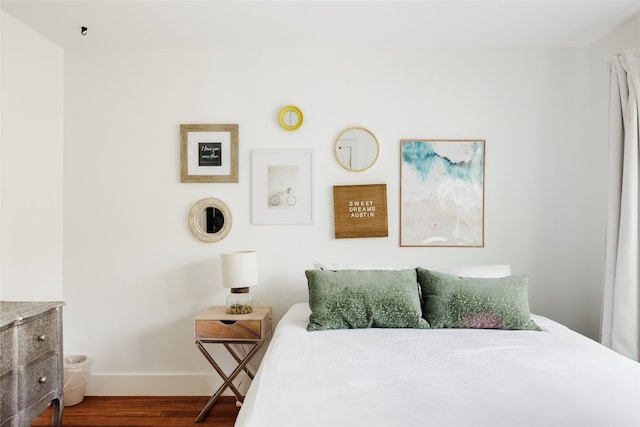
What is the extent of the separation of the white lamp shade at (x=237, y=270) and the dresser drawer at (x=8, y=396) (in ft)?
4.12

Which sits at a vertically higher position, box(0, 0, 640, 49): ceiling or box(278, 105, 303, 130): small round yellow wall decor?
box(0, 0, 640, 49): ceiling

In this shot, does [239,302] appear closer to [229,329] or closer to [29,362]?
[229,329]

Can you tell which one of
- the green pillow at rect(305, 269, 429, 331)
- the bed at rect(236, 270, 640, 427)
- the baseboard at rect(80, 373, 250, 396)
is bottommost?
the baseboard at rect(80, 373, 250, 396)

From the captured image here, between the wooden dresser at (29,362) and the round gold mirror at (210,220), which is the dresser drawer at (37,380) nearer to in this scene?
the wooden dresser at (29,362)

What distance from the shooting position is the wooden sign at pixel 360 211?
10.8 ft

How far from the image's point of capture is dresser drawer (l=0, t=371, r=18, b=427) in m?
2.10

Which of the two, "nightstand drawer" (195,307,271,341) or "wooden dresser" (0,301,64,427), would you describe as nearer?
"wooden dresser" (0,301,64,427)

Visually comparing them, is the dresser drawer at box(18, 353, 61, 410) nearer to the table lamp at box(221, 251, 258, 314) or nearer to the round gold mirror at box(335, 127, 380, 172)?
the table lamp at box(221, 251, 258, 314)

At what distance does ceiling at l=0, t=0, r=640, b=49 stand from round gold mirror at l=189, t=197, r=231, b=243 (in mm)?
1174

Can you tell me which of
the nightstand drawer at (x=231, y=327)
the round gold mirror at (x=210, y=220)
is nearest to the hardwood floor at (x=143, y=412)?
the nightstand drawer at (x=231, y=327)

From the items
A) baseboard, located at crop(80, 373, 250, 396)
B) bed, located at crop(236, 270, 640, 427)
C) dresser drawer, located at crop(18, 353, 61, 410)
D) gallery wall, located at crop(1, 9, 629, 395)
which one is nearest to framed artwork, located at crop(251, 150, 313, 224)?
gallery wall, located at crop(1, 9, 629, 395)

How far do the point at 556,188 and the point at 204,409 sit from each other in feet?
9.61

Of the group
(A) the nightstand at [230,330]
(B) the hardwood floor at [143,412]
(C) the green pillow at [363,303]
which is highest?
(C) the green pillow at [363,303]

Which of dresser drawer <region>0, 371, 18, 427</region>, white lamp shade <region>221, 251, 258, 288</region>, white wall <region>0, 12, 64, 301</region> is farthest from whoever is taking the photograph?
white lamp shade <region>221, 251, 258, 288</region>
